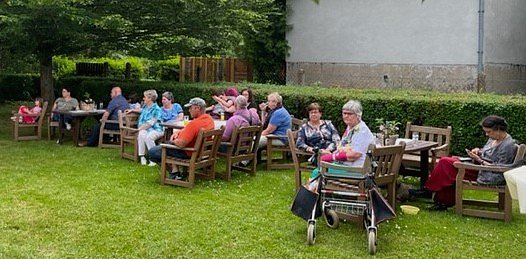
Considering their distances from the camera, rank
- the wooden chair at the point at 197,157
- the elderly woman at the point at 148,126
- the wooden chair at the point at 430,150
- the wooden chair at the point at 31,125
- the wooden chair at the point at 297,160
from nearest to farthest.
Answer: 1. the wooden chair at the point at 297,160
2. the wooden chair at the point at 197,157
3. the wooden chair at the point at 430,150
4. the elderly woman at the point at 148,126
5. the wooden chair at the point at 31,125

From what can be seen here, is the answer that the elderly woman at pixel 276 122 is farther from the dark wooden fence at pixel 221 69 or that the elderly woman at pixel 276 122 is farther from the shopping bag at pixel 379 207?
the dark wooden fence at pixel 221 69

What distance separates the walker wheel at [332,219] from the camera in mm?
5750

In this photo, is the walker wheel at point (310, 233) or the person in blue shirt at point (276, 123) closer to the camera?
the walker wheel at point (310, 233)

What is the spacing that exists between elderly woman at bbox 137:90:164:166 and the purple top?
160 cm

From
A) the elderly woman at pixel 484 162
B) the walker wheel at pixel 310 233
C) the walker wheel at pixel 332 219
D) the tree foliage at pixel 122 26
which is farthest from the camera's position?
the tree foliage at pixel 122 26

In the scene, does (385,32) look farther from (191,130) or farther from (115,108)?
(191,130)

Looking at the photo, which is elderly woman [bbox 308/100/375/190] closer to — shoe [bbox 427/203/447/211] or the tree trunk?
shoe [bbox 427/203/447/211]

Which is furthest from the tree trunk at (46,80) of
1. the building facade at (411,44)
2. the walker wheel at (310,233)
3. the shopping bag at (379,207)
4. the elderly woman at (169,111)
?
the shopping bag at (379,207)

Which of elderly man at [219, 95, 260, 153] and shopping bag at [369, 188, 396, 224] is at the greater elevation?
elderly man at [219, 95, 260, 153]

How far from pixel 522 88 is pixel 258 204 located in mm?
13624

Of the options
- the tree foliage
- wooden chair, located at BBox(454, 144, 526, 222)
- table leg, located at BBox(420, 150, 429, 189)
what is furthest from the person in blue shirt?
the tree foliage

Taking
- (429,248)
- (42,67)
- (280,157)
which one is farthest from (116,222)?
(42,67)

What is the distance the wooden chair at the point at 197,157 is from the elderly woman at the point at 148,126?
157 centimetres

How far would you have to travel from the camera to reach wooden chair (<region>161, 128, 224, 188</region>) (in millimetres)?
7367
